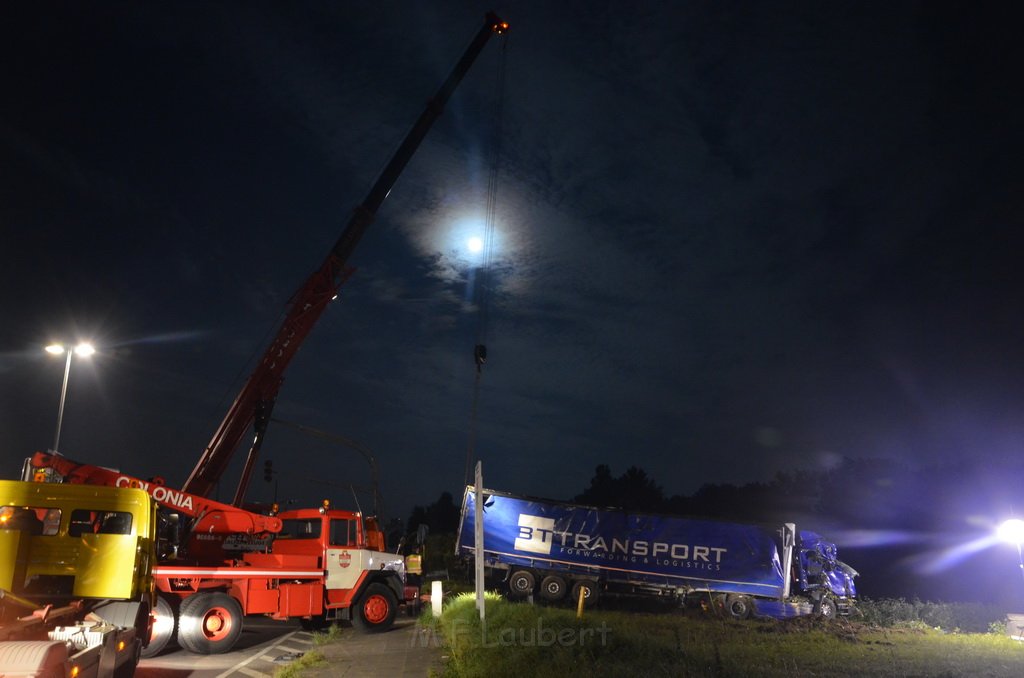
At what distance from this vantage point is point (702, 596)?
77.2 ft

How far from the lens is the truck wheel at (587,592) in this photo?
73.7ft

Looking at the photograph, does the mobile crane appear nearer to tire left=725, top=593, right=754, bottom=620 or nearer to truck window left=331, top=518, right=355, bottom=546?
truck window left=331, top=518, right=355, bottom=546

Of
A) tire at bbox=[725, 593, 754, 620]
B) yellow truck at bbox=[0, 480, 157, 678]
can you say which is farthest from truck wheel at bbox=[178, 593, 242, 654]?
tire at bbox=[725, 593, 754, 620]

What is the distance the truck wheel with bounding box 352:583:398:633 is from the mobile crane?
0.08 feet

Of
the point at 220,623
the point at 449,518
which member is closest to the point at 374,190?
the point at 220,623

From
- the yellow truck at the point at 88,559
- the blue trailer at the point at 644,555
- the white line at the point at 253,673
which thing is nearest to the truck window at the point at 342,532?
the white line at the point at 253,673

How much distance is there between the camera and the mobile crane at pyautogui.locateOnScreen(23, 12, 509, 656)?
13.8m

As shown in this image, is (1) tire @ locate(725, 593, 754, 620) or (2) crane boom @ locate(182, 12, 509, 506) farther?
(1) tire @ locate(725, 593, 754, 620)

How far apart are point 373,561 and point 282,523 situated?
235cm

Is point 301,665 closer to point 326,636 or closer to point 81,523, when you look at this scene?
point 326,636

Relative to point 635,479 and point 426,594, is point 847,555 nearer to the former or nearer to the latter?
point 426,594

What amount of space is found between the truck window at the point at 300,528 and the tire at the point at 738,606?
1296 centimetres

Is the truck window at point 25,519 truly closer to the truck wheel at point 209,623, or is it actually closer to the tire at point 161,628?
the tire at point 161,628

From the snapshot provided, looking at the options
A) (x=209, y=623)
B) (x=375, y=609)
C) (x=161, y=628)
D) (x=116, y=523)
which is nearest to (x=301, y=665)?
(x=209, y=623)
